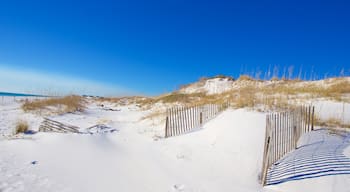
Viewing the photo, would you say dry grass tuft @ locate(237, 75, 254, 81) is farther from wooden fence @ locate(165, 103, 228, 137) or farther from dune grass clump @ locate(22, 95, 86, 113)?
dune grass clump @ locate(22, 95, 86, 113)

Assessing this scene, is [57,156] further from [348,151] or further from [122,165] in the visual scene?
[348,151]

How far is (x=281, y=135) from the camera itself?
696 cm

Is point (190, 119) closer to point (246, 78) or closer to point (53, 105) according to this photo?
point (53, 105)

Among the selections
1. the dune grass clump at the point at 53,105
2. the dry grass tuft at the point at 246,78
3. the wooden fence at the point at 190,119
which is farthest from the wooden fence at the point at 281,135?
the dune grass clump at the point at 53,105

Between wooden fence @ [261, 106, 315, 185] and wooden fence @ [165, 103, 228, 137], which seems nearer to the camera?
wooden fence @ [261, 106, 315, 185]

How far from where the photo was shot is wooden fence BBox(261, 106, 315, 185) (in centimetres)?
490

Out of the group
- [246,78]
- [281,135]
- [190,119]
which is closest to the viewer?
[281,135]

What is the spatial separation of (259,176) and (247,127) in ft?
9.16

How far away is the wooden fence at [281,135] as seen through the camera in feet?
16.1

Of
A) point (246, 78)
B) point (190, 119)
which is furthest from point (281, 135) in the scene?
point (246, 78)

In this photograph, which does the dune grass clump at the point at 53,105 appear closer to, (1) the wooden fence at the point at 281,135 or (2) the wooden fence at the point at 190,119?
(2) the wooden fence at the point at 190,119

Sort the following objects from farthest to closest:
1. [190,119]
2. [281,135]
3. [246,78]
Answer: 1. [246,78]
2. [190,119]
3. [281,135]

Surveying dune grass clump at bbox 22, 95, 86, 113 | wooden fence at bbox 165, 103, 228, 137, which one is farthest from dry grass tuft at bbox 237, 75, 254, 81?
dune grass clump at bbox 22, 95, 86, 113

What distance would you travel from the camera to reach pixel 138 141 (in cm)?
921
